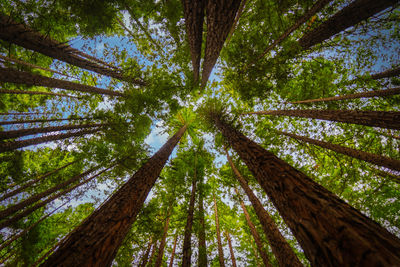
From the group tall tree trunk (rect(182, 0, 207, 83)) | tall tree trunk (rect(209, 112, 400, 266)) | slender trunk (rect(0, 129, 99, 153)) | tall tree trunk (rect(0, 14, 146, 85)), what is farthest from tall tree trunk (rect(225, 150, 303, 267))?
slender trunk (rect(0, 129, 99, 153))

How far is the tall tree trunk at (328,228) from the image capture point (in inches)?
33.9

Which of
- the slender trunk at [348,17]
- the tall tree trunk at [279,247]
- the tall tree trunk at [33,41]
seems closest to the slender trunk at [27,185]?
the tall tree trunk at [33,41]

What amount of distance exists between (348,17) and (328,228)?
24.7 feet

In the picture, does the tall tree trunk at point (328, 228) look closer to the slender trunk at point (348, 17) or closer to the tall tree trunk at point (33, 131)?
the slender trunk at point (348, 17)

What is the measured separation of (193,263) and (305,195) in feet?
22.6

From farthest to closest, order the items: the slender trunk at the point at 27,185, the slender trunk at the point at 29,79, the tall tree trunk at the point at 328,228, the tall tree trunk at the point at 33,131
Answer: the slender trunk at the point at 27,185 < the tall tree trunk at the point at 33,131 < the slender trunk at the point at 29,79 < the tall tree trunk at the point at 328,228

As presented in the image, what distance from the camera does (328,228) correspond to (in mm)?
1100

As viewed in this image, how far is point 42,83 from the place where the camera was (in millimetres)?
5539

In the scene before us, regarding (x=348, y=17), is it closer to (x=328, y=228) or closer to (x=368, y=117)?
(x=368, y=117)

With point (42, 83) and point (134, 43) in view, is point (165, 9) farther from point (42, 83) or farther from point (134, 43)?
point (42, 83)

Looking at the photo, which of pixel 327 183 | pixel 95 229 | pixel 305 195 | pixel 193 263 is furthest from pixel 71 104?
pixel 327 183

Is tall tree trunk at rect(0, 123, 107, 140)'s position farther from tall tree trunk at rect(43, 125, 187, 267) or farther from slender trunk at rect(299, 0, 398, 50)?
slender trunk at rect(299, 0, 398, 50)

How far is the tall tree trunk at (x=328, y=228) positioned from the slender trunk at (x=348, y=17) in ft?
22.5

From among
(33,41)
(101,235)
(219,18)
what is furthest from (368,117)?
(33,41)
